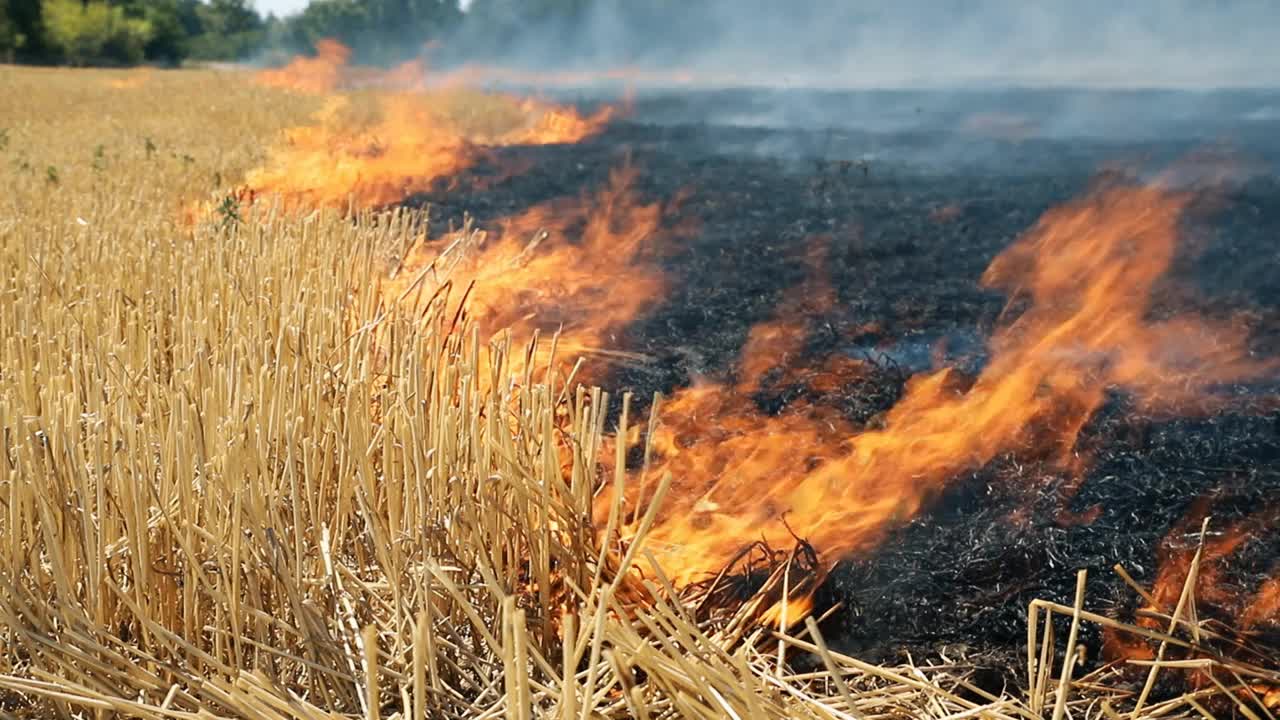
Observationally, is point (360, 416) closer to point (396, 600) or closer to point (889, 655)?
point (396, 600)

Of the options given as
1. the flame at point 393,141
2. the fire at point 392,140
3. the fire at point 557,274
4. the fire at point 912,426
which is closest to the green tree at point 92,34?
the fire at point 392,140

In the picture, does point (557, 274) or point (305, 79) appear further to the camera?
point (305, 79)

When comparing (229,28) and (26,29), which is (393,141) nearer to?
(26,29)

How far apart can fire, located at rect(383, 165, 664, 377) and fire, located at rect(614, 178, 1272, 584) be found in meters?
0.85

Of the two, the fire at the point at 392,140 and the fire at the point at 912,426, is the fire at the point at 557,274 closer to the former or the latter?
the fire at the point at 912,426

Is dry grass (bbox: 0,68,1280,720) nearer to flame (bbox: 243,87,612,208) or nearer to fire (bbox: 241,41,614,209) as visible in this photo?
fire (bbox: 241,41,614,209)

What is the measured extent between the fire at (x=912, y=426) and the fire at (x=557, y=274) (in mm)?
849

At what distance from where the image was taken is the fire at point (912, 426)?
123 inches

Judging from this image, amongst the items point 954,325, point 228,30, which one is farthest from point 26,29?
point 954,325

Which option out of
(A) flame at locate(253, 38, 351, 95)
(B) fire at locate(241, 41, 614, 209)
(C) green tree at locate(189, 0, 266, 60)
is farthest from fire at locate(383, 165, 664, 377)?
(C) green tree at locate(189, 0, 266, 60)

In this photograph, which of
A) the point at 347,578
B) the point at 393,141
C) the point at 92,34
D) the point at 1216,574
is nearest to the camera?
Result: the point at 347,578

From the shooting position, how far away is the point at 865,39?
37.0 meters

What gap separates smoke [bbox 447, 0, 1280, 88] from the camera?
82.9 feet

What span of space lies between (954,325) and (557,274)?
2224 millimetres
